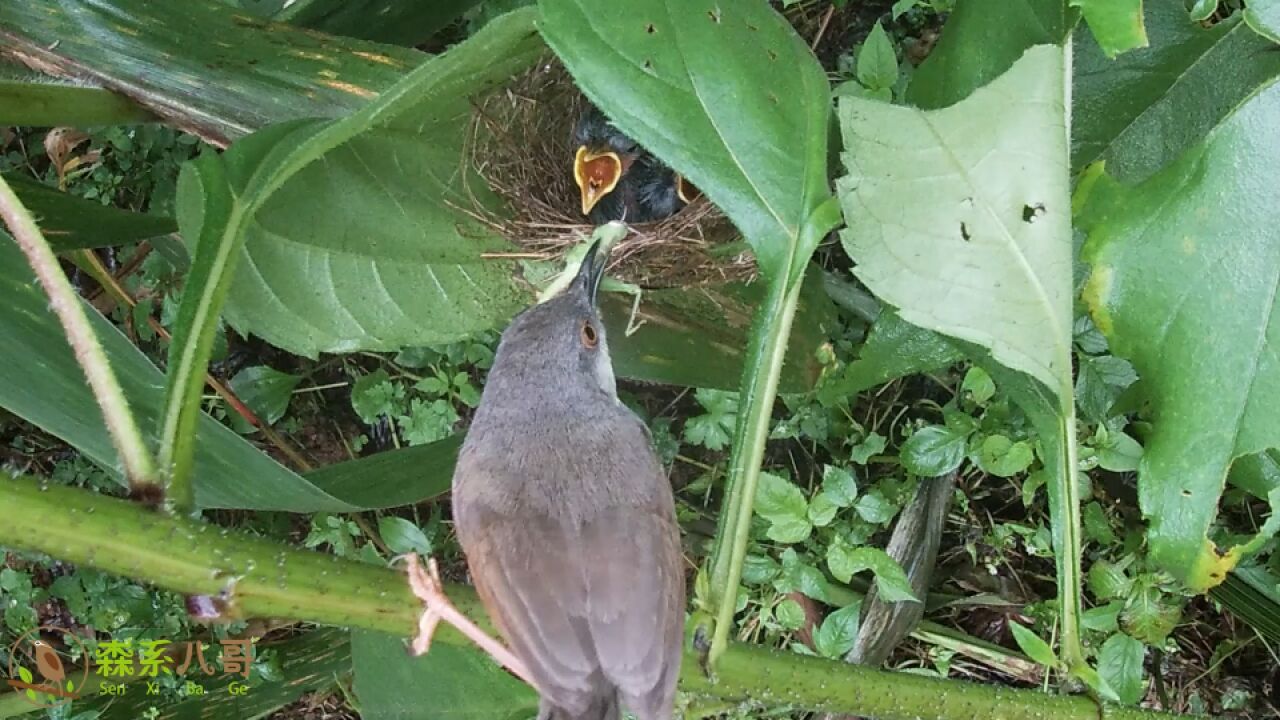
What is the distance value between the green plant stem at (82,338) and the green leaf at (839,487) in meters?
1.46

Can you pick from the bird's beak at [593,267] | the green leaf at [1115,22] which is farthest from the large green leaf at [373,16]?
the green leaf at [1115,22]

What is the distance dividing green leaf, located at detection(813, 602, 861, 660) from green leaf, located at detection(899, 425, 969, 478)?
322 millimetres

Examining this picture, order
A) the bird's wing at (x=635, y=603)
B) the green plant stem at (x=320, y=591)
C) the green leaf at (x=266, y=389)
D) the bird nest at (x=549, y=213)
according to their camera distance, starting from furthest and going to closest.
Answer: the green leaf at (x=266, y=389) → the bird nest at (x=549, y=213) → the bird's wing at (x=635, y=603) → the green plant stem at (x=320, y=591)

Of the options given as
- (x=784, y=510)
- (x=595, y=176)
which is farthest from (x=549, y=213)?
(x=784, y=510)

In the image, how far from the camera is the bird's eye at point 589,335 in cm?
172

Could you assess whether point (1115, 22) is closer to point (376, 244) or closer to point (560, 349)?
point (560, 349)

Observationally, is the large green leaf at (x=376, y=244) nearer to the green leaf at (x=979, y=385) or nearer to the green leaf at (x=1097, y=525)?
the green leaf at (x=979, y=385)

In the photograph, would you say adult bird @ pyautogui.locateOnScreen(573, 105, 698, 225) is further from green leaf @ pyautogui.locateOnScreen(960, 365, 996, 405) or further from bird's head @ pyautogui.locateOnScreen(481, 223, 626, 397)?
green leaf @ pyautogui.locateOnScreen(960, 365, 996, 405)

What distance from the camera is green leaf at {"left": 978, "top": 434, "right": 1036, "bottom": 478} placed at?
6.79 ft

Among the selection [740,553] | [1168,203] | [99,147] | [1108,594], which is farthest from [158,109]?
[1108,594]

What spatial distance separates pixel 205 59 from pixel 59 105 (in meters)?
0.26

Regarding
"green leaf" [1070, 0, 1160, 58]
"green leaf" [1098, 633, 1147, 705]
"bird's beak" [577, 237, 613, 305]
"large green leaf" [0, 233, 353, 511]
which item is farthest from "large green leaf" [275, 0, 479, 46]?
"green leaf" [1098, 633, 1147, 705]

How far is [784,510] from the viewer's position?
84.0 inches

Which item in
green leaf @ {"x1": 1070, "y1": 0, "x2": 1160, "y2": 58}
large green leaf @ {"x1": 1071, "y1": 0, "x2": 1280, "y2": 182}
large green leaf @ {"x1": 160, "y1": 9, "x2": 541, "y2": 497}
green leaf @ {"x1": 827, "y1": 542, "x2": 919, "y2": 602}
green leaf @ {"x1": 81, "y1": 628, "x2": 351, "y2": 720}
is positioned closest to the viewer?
green leaf @ {"x1": 1070, "y1": 0, "x2": 1160, "y2": 58}
